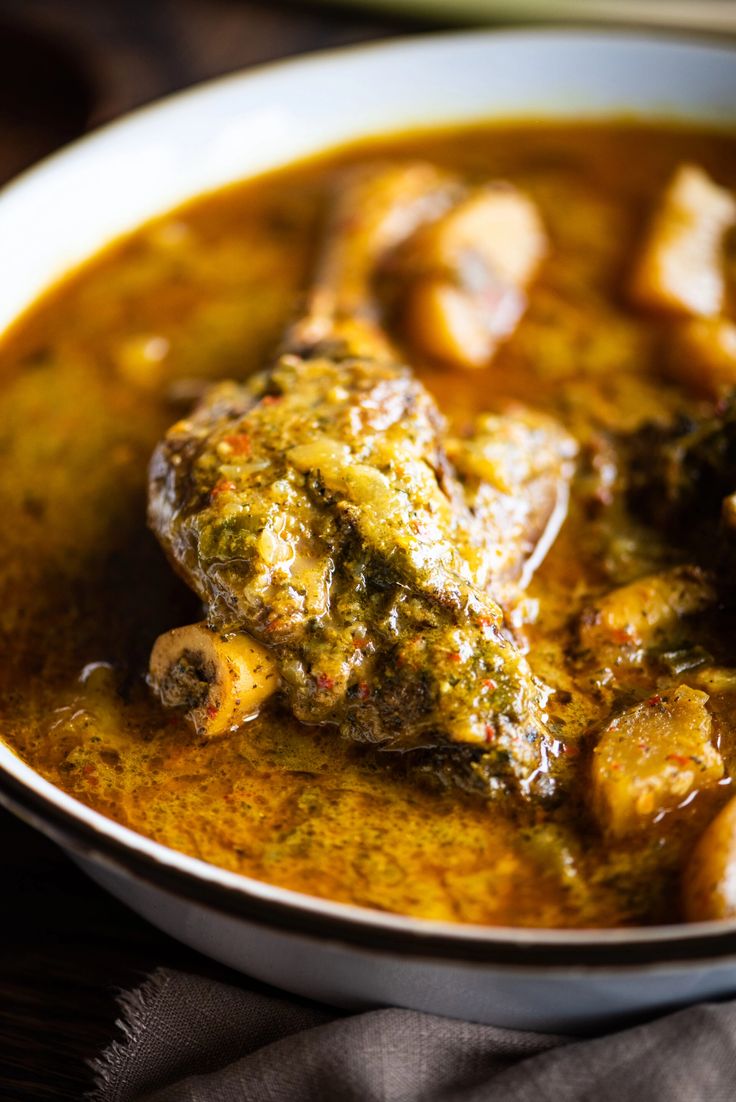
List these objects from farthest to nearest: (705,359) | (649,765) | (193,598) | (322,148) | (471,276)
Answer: (322,148) → (471,276) → (705,359) → (193,598) → (649,765)

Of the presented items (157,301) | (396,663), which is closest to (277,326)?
(157,301)

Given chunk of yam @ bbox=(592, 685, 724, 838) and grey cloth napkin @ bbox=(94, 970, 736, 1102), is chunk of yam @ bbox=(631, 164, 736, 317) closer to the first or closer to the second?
chunk of yam @ bbox=(592, 685, 724, 838)

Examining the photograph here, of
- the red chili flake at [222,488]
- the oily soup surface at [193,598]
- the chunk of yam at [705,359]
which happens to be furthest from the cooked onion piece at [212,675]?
the chunk of yam at [705,359]

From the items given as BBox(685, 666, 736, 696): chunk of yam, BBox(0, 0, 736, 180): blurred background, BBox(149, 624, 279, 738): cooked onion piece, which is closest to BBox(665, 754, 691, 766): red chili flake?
BBox(685, 666, 736, 696): chunk of yam

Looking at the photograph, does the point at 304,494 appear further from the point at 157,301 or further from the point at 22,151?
the point at 22,151

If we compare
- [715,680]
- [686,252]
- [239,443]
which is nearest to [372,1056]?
[715,680]

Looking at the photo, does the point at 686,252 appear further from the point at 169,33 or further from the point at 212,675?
the point at 169,33
